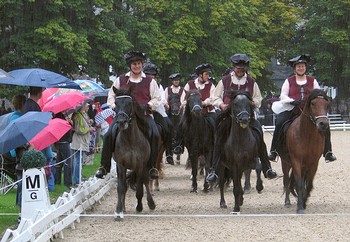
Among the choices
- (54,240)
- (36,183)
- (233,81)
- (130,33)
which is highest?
(130,33)

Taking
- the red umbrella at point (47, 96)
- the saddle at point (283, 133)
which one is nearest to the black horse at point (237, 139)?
the saddle at point (283, 133)

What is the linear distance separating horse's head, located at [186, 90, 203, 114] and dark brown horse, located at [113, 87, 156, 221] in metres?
3.85

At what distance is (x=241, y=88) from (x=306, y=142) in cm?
166

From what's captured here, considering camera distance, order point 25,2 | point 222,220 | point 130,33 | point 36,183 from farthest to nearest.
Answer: point 130,33 < point 25,2 < point 222,220 < point 36,183

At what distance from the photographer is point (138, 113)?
51.5 feet

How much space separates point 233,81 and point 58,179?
5.97 m

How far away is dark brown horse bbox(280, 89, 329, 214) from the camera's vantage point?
50.5 ft

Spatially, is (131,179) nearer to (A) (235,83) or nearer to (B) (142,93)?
(B) (142,93)

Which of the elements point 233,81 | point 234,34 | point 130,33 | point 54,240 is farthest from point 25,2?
point 54,240

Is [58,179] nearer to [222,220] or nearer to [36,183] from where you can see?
[222,220]

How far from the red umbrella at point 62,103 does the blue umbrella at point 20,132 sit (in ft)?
15.3

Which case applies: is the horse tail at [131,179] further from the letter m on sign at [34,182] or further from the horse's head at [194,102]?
the letter m on sign at [34,182]

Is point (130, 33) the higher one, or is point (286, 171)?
point (130, 33)

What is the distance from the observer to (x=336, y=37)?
63.0 meters
